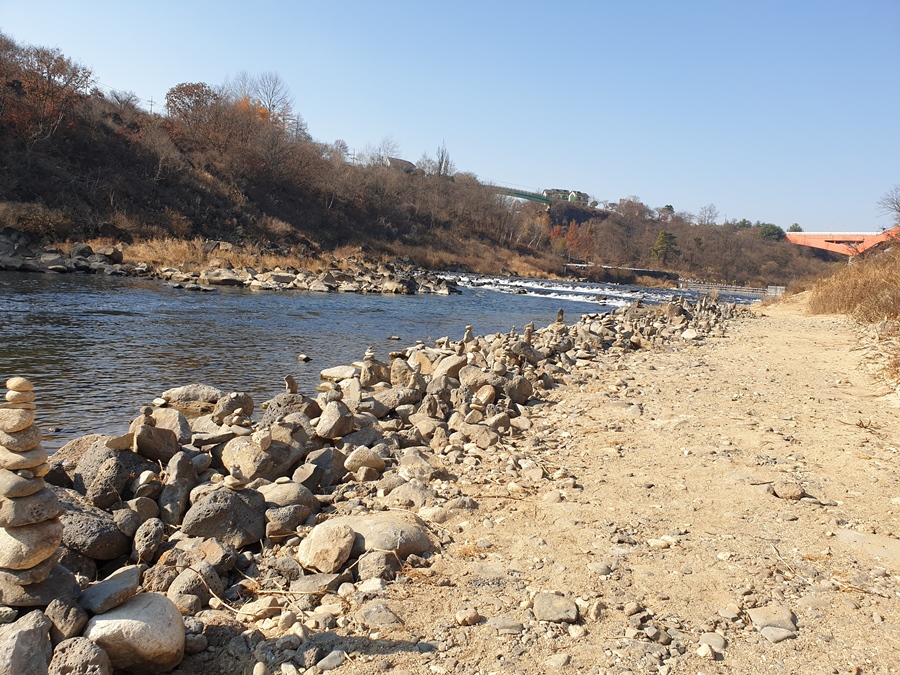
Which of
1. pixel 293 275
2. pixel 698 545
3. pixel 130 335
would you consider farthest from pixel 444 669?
pixel 293 275

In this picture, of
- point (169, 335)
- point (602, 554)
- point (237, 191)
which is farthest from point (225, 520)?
point (237, 191)

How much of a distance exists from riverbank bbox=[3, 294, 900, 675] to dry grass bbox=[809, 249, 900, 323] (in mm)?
6936

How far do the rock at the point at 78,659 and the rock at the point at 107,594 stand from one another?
0.21 meters

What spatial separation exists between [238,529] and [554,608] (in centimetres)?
201

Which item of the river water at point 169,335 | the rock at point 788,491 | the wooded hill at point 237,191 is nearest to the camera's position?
the rock at point 788,491

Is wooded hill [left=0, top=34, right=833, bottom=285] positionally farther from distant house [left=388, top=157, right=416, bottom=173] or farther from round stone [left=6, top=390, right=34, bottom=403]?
round stone [left=6, top=390, right=34, bottom=403]

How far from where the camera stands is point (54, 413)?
740 cm

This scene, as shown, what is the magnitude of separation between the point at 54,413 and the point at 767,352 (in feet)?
35.4

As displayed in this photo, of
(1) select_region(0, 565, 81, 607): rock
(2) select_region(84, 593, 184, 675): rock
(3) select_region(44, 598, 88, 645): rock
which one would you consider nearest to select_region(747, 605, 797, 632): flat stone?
(2) select_region(84, 593, 184, 675): rock

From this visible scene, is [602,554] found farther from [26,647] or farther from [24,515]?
[24,515]

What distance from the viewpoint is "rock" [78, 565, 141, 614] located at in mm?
2557

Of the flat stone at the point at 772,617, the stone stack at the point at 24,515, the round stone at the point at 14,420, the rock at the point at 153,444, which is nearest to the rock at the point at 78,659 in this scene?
the stone stack at the point at 24,515

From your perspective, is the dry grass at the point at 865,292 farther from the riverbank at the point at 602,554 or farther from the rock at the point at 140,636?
the rock at the point at 140,636

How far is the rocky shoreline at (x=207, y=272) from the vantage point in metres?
25.2
